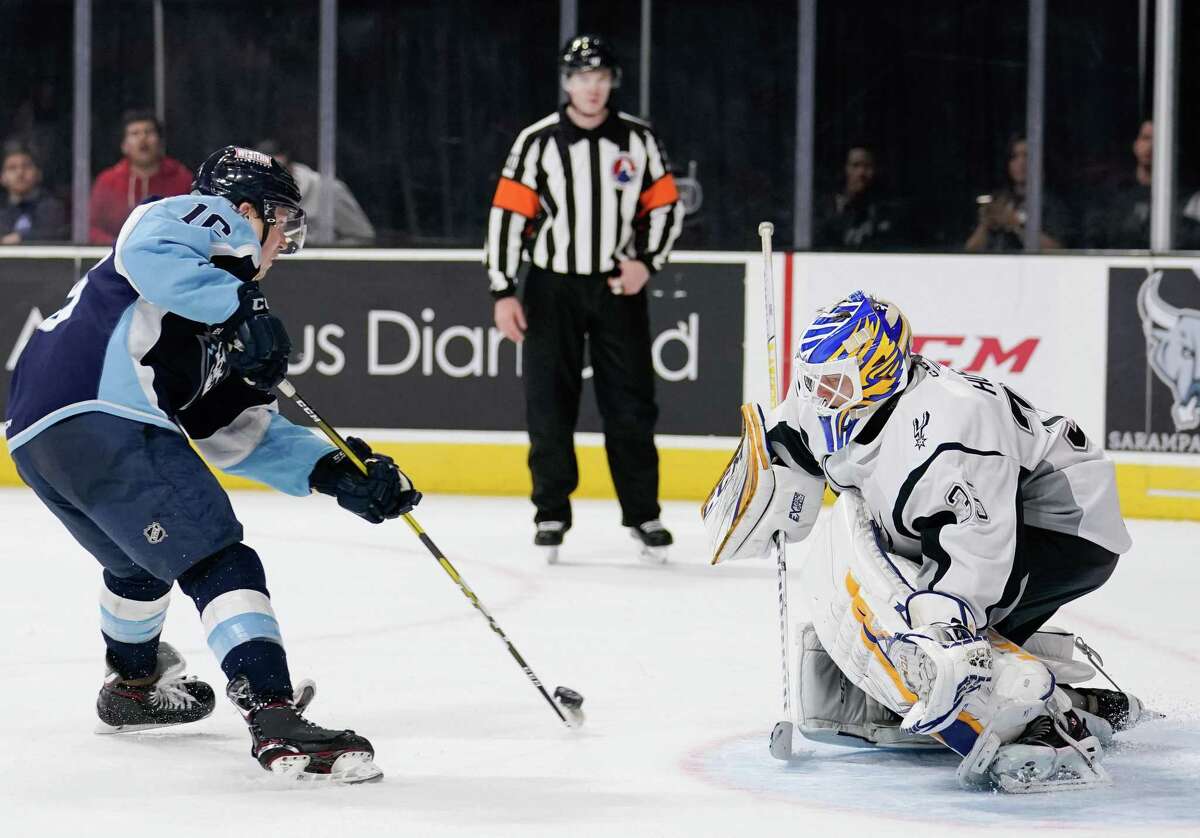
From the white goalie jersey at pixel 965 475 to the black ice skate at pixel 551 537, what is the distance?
2120 mm

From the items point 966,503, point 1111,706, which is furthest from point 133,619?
point 1111,706

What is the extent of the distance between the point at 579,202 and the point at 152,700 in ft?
8.18

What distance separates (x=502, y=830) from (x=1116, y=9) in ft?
18.0

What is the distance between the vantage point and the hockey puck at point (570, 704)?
3.13 metres

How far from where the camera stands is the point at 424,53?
7.69 m

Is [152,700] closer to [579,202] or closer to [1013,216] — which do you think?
[579,202]

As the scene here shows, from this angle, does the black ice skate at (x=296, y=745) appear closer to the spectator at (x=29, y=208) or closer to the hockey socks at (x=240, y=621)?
the hockey socks at (x=240, y=621)

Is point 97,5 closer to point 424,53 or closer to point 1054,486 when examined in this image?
point 424,53

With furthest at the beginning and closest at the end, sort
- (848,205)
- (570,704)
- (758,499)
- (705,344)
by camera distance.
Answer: (848,205) < (705,344) < (570,704) < (758,499)

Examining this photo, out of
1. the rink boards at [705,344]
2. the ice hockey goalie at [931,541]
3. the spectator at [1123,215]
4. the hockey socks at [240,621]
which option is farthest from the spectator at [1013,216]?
the hockey socks at [240,621]

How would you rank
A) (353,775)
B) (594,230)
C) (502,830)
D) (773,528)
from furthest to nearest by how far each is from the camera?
(594,230), (773,528), (353,775), (502,830)

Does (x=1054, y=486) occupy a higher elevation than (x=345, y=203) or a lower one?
lower

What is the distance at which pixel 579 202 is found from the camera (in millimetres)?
5258

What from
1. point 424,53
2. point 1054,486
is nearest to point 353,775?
point 1054,486
